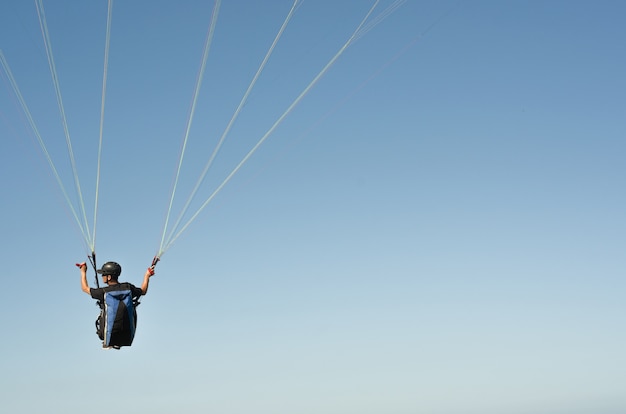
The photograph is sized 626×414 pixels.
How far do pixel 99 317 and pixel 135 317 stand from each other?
721mm

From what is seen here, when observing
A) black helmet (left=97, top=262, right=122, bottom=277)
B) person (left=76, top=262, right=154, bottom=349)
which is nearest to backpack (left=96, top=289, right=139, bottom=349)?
person (left=76, top=262, right=154, bottom=349)

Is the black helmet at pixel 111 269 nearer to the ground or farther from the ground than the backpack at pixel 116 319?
farther from the ground

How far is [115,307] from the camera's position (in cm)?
1788

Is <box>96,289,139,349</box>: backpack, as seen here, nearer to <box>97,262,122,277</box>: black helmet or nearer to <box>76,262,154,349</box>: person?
<box>76,262,154,349</box>: person

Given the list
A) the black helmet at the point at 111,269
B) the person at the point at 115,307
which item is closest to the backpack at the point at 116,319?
the person at the point at 115,307

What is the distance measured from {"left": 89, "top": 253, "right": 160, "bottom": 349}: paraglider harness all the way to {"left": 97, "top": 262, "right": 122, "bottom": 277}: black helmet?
1.10ft

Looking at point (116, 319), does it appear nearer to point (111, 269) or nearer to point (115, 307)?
point (115, 307)

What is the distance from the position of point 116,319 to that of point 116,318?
0.8 inches

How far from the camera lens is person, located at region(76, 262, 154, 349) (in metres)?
17.9

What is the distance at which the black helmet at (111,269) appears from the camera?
18328 millimetres

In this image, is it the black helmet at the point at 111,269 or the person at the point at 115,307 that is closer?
the person at the point at 115,307

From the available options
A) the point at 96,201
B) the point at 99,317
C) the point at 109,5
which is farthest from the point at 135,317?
the point at 109,5

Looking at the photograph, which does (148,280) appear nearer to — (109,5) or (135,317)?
A: (135,317)

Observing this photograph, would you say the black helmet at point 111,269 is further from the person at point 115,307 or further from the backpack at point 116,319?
the backpack at point 116,319
